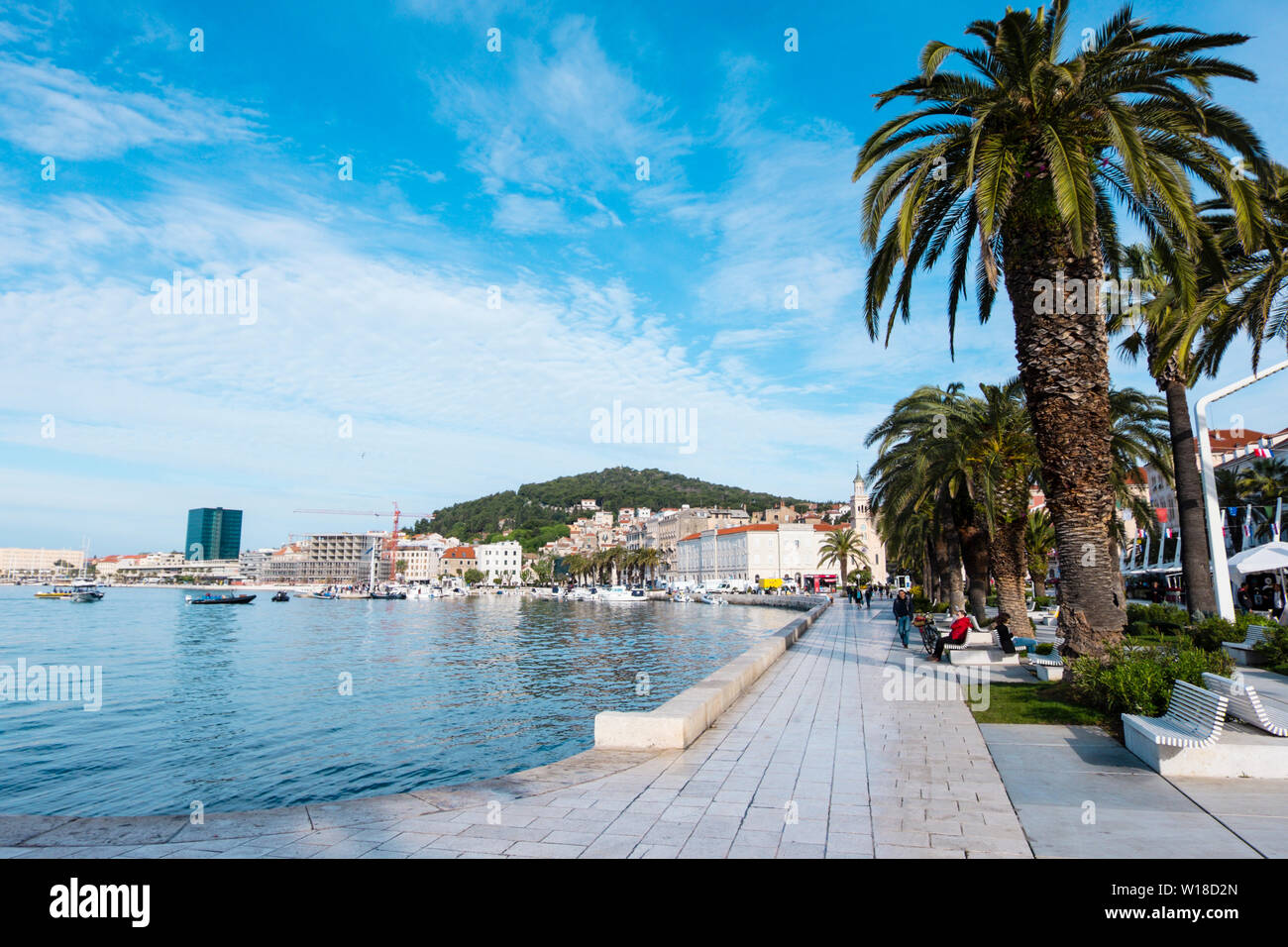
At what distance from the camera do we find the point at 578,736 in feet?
50.4

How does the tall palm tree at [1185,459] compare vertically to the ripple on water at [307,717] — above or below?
above

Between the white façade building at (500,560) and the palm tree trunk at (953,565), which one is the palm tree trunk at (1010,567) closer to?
the palm tree trunk at (953,565)

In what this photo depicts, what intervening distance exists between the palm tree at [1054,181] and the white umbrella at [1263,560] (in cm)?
1209

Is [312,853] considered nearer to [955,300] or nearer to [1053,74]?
[1053,74]

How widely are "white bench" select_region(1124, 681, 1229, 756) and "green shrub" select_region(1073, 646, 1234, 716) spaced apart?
563 mm

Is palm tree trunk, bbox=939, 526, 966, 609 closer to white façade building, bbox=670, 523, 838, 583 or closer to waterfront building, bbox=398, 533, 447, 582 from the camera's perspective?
white façade building, bbox=670, 523, 838, 583

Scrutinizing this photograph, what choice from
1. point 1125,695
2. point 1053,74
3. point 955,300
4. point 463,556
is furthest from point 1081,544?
point 463,556

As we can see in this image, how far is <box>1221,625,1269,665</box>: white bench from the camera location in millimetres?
14930

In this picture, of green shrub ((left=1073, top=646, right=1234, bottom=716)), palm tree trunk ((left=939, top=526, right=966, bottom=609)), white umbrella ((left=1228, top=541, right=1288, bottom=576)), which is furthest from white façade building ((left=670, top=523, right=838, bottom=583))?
green shrub ((left=1073, top=646, right=1234, bottom=716))

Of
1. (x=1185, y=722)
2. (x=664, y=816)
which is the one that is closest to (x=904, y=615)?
(x=1185, y=722)

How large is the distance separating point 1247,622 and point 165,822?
65.0ft

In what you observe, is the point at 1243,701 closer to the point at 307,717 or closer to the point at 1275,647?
the point at 1275,647

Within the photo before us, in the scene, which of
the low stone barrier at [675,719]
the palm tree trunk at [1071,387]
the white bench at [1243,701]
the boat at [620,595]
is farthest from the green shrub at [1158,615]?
the boat at [620,595]

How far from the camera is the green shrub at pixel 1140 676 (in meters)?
8.84
